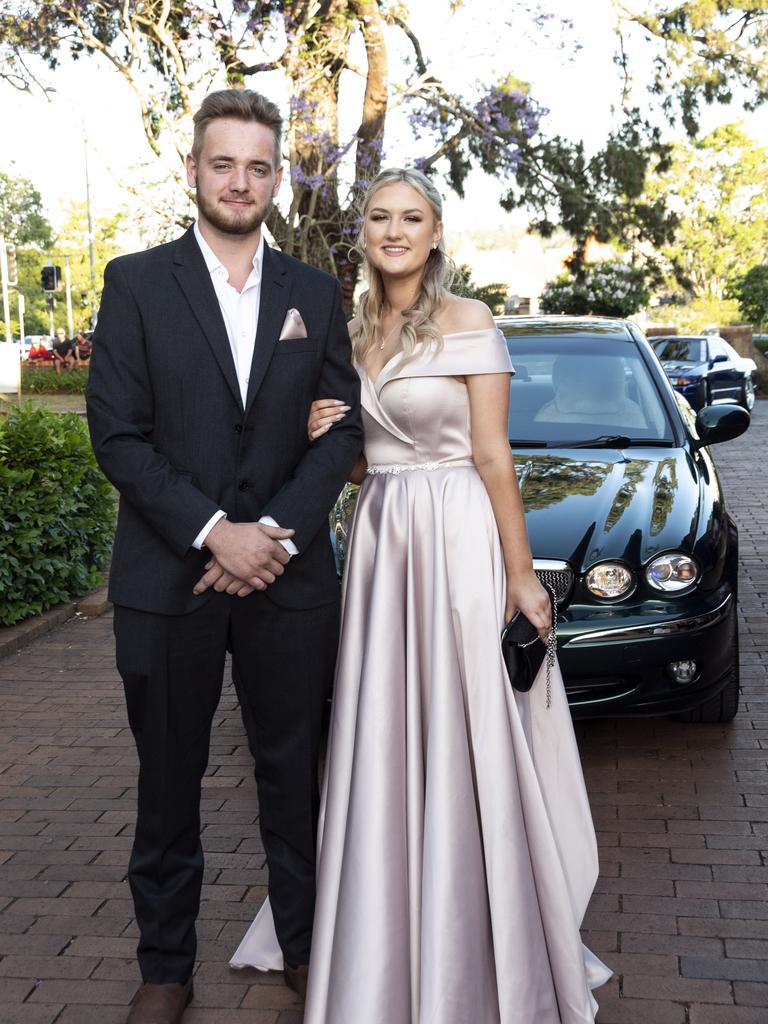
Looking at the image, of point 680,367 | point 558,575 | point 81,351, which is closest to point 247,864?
point 558,575

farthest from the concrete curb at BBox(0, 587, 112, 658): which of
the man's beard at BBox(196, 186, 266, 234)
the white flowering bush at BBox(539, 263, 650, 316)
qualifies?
the white flowering bush at BBox(539, 263, 650, 316)

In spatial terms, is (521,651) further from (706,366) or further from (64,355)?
(64,355)

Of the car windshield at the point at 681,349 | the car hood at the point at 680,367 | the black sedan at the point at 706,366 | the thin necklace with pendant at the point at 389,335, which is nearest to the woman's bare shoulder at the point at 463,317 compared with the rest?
the thin necklace with pendant at the point at 389,335

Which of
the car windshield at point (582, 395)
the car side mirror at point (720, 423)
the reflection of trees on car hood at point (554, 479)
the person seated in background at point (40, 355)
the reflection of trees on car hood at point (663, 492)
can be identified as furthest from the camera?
the person seated in background at point (40, 355)

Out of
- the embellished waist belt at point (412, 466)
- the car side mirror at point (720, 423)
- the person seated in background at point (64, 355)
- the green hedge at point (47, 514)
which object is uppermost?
the embellished waist belt at point (412, 466)

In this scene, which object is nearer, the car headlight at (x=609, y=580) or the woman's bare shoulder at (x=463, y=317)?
the woman's bare shoulder at (x=463, y=317)

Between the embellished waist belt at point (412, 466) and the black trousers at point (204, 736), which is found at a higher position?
the embellished waist belt at point (412, 466)

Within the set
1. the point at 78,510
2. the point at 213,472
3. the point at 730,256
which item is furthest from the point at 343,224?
the point at 730,256

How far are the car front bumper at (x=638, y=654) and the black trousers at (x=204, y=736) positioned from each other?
5.20 feet

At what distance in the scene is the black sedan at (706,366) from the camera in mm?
21500

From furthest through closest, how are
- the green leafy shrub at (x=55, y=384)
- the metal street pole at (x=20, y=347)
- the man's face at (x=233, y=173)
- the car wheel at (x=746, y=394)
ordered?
the green leafy shrub at (x=55, y=384), the car wheel at (x=746, y=394), the metal street pole at (x=20, y=347), the man's face at (x=233, y=173)

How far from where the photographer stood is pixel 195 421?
285 centimetres

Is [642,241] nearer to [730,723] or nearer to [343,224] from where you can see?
[343,224]

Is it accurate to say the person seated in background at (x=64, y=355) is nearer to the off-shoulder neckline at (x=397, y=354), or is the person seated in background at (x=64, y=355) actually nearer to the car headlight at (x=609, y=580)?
the car headlight at (x=609, y=580)
